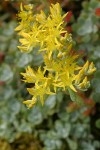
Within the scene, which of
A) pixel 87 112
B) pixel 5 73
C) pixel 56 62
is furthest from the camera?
pixel 5 73

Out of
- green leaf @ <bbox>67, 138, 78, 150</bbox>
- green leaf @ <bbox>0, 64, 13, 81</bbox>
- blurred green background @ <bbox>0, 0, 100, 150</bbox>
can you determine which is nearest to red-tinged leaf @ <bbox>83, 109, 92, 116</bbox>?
blurred green background @ <bbox>0, 0, 100, 150</bbox>

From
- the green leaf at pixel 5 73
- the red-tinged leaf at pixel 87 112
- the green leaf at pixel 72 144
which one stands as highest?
the green leaf at pixel 5 73

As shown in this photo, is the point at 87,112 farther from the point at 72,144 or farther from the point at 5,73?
the point at 5,73

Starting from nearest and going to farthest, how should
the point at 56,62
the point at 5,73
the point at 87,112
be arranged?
1. the point at 56,62
2. the point at 87,112
3. the point at 5,73

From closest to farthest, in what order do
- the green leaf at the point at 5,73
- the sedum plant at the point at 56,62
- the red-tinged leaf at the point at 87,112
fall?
1. the sedum plant at the point at 56,62
2. the red-tinged leaf at the point at 87,112
3. the green leaf at the point at 5,73

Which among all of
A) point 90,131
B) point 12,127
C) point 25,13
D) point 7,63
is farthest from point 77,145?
point 25,13

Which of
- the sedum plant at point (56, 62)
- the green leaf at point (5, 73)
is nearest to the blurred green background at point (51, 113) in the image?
the green leaf at point (5, 73)

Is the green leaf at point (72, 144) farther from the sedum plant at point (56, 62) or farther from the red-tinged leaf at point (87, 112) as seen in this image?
the sedum plant at point (56, 62)

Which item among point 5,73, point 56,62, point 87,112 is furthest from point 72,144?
point 56,62

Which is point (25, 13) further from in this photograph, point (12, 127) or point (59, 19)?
point (12, 127)
